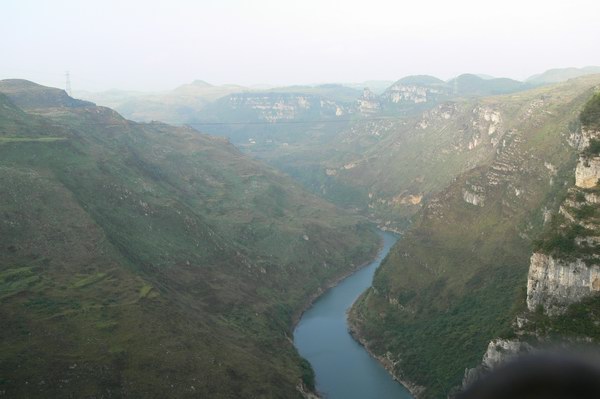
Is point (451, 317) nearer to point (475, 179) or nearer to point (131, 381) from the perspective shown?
point (475, 179)

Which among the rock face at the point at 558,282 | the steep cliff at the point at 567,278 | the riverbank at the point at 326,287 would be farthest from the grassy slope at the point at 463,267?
the riverbank at the point at 326,287

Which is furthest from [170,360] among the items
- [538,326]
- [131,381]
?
[538,326]

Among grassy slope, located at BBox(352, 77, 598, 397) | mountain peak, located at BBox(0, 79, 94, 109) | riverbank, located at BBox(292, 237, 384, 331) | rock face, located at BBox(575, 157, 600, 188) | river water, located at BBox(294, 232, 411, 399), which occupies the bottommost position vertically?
riverbank, located at BBox(292, 237, 384, 331)

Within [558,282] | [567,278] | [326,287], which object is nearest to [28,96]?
[326,287]

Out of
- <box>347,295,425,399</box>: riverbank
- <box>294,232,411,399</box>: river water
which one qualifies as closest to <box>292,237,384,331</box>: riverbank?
<box>294,232,411,399</box>: river water

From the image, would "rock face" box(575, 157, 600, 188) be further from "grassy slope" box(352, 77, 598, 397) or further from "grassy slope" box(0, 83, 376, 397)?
"grassy slope" box(0, 83, 376, 397)

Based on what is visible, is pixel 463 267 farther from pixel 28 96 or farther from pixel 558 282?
pixel 28 96
